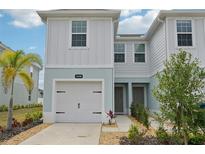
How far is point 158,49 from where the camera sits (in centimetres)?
1588

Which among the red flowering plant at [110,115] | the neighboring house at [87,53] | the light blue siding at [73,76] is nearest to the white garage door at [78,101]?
the neighboring house at [87,53]

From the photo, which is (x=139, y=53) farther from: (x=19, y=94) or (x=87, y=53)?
(x=19, y=94)

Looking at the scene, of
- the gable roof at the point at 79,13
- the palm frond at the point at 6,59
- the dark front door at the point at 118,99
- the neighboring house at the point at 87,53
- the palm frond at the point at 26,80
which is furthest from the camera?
the dark front door at the point at 118,99

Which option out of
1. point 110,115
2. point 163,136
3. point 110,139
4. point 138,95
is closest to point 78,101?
point 110,115

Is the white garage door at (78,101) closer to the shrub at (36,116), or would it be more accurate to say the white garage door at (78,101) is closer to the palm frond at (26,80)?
the shrub at (36,116)

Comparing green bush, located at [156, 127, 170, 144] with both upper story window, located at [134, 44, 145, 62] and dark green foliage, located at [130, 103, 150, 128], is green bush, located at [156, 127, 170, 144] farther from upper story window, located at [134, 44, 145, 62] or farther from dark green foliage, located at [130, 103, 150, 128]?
upper story window, located at [134, 44, 145, 62]

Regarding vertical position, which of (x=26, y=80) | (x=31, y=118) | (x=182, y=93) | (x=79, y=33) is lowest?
(x=31, y=118)

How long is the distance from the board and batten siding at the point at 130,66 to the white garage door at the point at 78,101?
546 cm

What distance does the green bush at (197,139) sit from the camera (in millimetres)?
7555

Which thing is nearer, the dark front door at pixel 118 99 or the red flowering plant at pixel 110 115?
the red flowering plant at pixel 110 115

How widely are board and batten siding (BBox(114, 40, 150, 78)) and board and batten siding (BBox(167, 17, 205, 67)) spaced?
15.9ft

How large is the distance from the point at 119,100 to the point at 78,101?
651 centimetres

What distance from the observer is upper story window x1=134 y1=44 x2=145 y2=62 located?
62.0 ft
